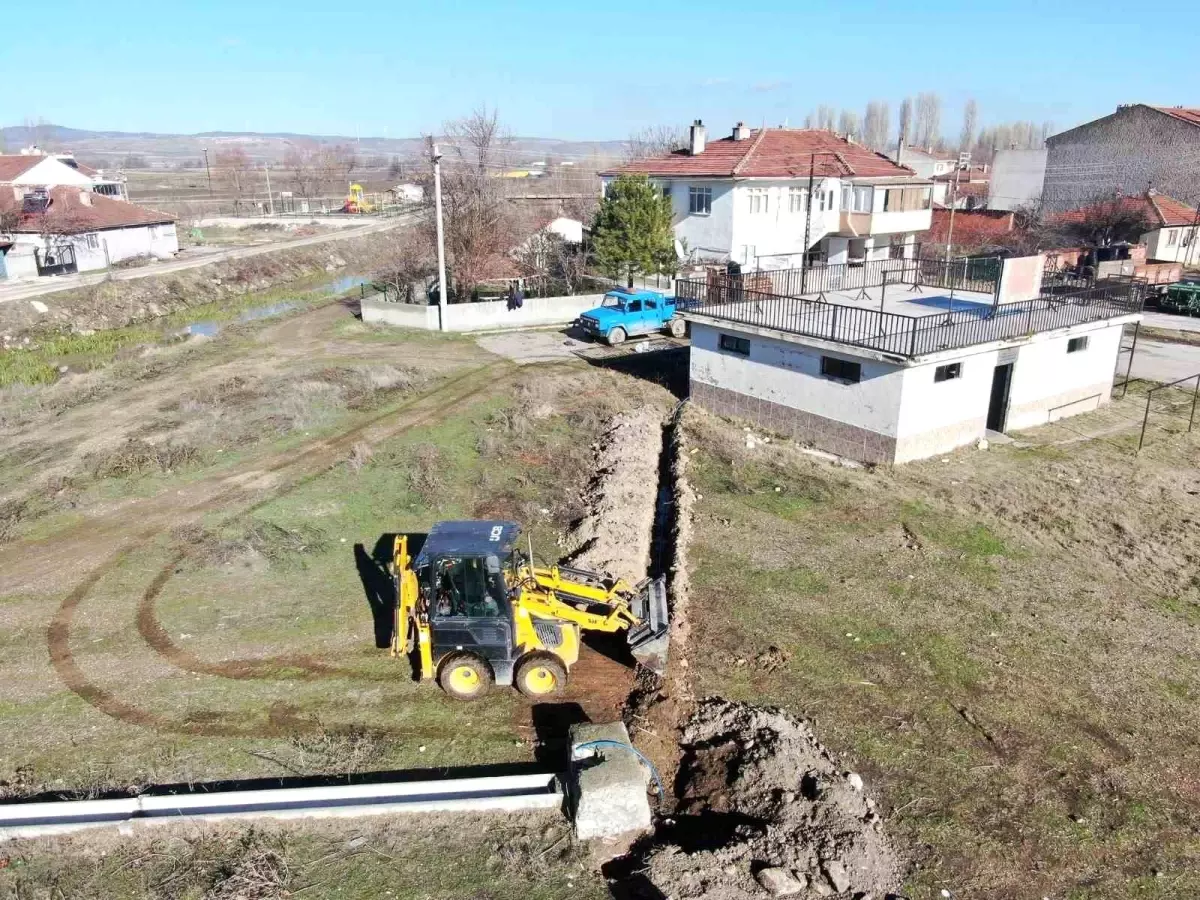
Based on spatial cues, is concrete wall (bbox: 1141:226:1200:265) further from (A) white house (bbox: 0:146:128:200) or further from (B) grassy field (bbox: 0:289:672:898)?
(A) white house (bbox: 0:146:128:200)

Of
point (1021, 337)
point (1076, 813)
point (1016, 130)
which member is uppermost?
point (1016, 130)

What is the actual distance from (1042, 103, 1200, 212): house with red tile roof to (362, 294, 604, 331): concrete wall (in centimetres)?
4008

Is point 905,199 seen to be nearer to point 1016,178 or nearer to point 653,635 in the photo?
point 1016,178

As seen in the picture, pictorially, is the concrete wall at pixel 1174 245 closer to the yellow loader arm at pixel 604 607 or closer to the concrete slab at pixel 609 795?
the yellow loader arm at pixel 604 607

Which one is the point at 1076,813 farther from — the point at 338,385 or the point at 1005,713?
the point at 338,385

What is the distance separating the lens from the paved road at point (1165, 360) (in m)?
28.9

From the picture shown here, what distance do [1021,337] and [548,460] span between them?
1241cm

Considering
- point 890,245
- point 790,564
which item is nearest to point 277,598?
point 790,564

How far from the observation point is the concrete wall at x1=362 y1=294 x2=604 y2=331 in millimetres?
34938

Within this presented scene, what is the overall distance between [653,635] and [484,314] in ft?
84.1

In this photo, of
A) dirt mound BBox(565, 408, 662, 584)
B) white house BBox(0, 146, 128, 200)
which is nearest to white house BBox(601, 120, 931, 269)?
dirt mound BBox(565, 408, 662, 584)

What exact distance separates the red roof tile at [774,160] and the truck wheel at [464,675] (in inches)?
1335

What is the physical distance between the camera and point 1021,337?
21.6 meters

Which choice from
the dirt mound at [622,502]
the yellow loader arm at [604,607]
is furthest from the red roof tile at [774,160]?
the yellow loader arm at [604,607]
